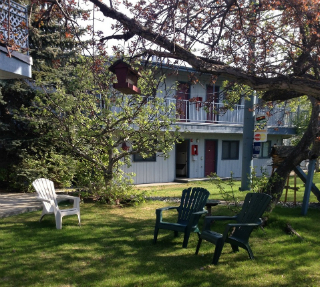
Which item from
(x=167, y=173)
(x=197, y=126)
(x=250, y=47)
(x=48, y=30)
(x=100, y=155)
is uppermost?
(x=48, y=30)

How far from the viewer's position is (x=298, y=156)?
848 centimetres

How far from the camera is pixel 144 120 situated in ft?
33.0

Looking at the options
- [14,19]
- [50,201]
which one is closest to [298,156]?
[50,201]

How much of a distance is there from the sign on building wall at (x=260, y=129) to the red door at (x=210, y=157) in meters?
7.25

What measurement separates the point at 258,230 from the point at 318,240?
110 cm

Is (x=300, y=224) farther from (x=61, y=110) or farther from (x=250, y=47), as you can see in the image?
(x=61, y=110)

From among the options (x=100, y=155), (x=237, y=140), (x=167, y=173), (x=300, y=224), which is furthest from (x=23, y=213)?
(x=237, y=140)

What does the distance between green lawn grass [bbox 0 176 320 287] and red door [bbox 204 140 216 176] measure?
1135 cm

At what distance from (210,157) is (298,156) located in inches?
431

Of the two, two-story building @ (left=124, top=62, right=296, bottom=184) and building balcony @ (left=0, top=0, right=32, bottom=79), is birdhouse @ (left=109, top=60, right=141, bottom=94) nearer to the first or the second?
building balcony @ (left=0, top=0, right=32, bottom=79)

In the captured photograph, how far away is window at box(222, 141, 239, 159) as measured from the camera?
1980cm

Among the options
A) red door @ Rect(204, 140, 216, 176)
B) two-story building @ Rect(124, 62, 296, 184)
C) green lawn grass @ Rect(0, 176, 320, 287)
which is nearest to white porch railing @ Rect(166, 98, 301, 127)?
two-story building @ Rect(124, 62, 296, 184)

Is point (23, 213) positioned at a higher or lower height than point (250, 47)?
lower

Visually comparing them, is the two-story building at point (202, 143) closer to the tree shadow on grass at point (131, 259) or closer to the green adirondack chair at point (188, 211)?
the tree shadow on grass at point (131, 259)
